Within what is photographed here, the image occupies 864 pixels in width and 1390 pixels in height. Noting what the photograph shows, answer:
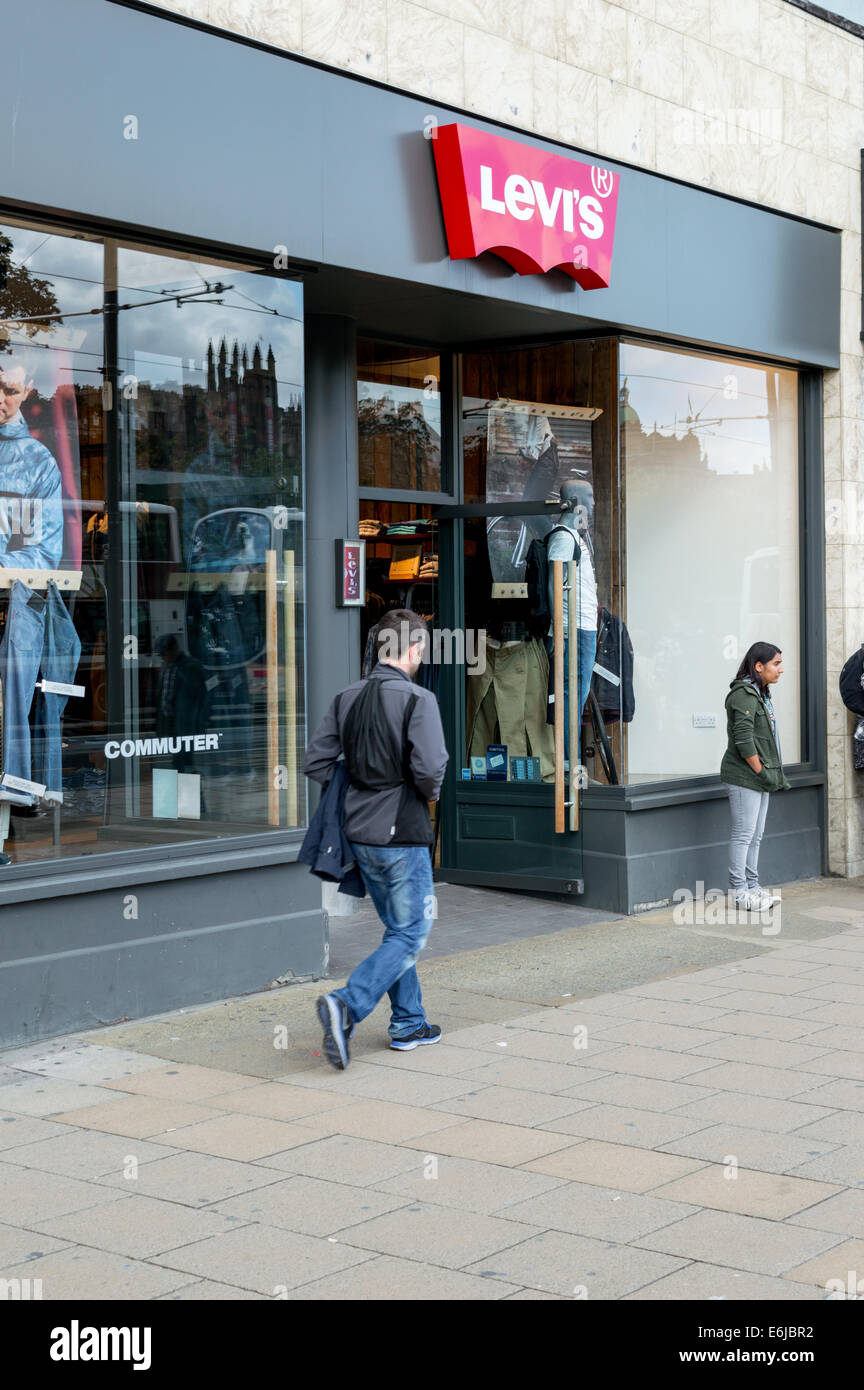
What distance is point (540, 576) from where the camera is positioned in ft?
33.9

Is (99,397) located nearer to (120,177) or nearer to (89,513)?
(89,513)

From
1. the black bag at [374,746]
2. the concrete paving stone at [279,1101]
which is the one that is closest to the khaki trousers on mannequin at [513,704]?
the black bag at [374,746]

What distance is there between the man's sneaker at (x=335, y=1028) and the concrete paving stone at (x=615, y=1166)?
1206 millimetres

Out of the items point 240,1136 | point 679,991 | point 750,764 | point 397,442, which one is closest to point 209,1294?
point 240,1136

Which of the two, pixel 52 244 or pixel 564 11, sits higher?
pixel 564 11

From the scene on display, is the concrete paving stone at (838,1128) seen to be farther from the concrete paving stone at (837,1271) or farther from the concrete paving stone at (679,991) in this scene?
the concrete paving stone at (679,991)

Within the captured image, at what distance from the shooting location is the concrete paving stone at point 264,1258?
4168mm

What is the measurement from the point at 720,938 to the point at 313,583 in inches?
130

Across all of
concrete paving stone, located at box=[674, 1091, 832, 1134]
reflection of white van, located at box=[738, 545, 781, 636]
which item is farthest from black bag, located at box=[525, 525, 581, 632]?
concrete paving stone, located at box=[674, 1091, 832, 1134]

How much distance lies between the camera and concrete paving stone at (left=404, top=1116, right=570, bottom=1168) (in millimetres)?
5270

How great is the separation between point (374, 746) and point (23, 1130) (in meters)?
2.00

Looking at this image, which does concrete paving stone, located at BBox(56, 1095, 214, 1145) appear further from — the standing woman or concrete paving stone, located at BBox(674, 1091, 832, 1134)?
the standing woman

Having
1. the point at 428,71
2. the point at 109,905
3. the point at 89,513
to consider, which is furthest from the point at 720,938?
the point at 428,71

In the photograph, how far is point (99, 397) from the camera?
751 centimetres
